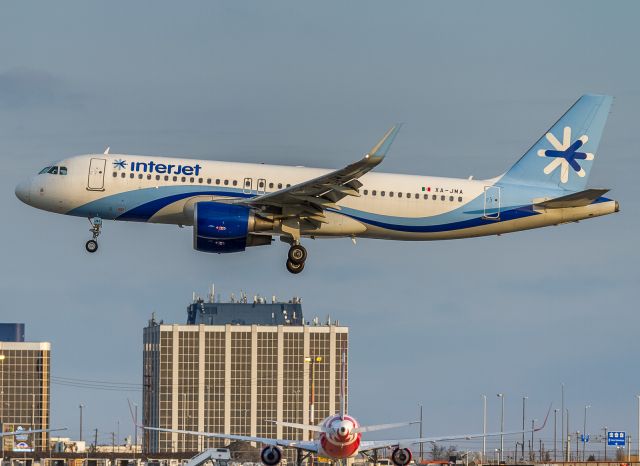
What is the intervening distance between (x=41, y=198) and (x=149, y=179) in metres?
6.09

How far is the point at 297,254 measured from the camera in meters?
87.6

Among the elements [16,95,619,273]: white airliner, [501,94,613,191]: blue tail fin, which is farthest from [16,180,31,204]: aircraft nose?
[501,94,613,191]: blue tail fin

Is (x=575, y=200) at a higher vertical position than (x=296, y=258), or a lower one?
higher

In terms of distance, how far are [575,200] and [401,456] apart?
839 inches

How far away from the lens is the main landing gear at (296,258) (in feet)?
287

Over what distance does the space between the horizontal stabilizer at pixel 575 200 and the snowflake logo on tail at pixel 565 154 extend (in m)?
3.93

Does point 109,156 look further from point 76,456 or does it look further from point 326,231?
point 76,456

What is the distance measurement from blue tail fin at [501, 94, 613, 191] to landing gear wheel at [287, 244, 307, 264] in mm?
11507

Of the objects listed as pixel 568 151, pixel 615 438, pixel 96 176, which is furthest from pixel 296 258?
pixel 615 438

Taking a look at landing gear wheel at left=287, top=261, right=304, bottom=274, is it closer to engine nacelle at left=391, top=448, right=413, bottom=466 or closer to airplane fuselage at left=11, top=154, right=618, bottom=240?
airplane fuselage at left=11, top=154, right=618, bottom=240

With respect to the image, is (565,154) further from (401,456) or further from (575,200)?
(401,456)

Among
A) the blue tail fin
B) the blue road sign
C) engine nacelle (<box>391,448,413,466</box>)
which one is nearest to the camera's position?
the blue tail fin

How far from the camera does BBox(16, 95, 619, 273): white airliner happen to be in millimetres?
85562

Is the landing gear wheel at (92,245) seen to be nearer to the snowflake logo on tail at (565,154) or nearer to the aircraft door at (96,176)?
the aircraft door at (96,176)
